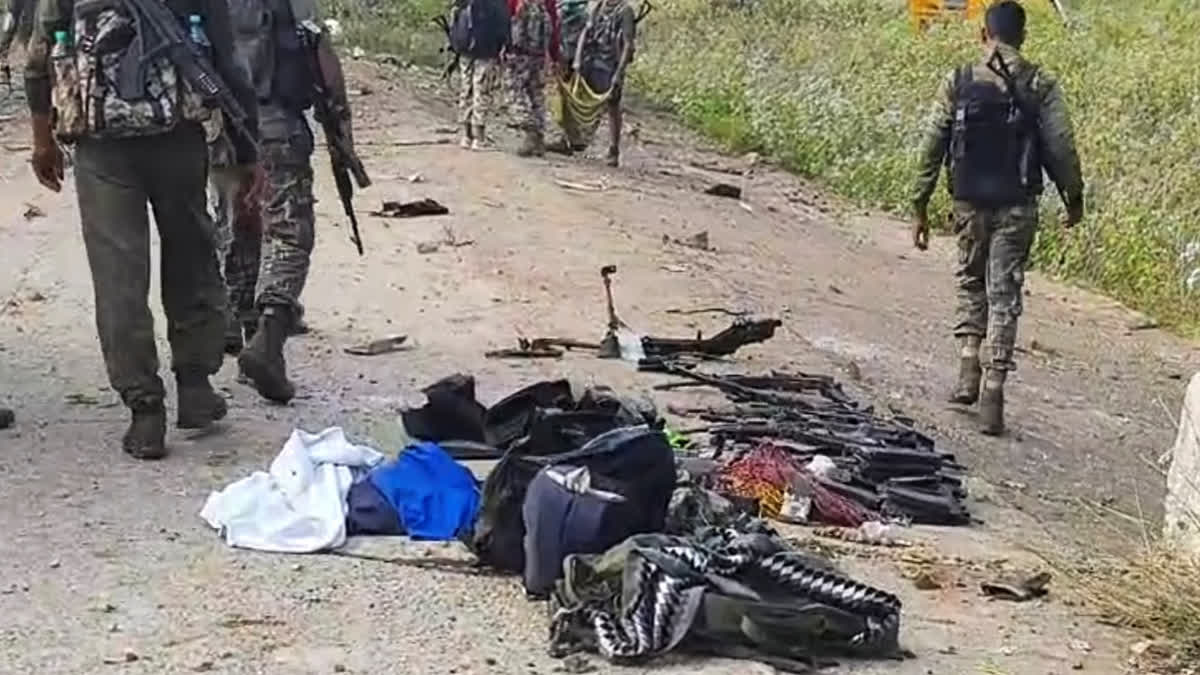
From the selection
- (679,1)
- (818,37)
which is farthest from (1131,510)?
(679,1)

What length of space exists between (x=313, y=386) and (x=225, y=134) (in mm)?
1804

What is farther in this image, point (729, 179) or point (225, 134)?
point (729, 179)

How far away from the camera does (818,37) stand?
2616cm

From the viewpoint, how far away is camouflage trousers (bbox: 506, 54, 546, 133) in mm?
17141

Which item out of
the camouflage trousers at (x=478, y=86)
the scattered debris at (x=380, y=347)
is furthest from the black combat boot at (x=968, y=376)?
the camouflage trousers at (x=478, y=86)

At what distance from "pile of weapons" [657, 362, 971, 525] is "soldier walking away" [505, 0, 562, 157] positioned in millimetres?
8567

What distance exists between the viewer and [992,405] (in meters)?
9.82

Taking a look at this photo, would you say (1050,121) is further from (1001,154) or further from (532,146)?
(532,146)

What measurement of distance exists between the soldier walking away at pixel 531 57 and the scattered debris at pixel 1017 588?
455 inches

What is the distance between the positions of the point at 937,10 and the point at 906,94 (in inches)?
288

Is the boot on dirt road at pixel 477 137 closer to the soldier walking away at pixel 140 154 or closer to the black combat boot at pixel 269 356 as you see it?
the black combat boot at pixel 269 356

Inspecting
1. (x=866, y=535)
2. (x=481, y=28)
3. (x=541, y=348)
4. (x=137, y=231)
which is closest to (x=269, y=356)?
(x=137, y=231)

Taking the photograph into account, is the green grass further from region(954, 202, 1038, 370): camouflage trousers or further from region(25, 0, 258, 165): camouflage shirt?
region(25, 0, 258, 165): camouflage shirt

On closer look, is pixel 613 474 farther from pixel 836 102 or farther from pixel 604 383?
pixel 836 102
